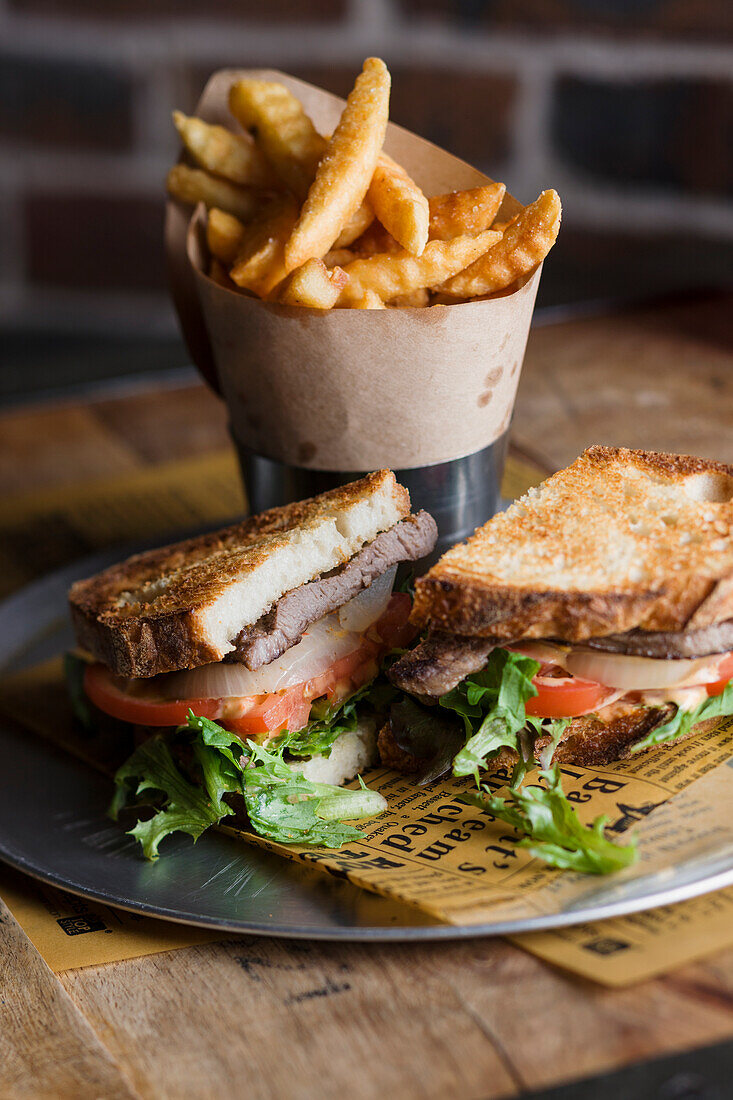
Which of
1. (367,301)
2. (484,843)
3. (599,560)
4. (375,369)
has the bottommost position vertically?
(484,843)

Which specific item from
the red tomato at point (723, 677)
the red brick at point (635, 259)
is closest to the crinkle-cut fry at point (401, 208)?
the red tomato at point (723, 677)

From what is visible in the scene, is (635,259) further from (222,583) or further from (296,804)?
Result: (296,804)

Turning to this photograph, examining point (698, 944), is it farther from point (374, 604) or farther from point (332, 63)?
point (332, 63)

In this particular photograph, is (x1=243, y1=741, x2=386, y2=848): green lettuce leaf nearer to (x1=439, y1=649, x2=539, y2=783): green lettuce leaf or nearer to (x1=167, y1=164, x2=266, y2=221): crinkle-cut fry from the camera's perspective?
(x1=439, y1=649, x2=539, y2=783): green lettuce leaf

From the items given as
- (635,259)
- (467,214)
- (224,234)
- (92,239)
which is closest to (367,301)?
(467,214)

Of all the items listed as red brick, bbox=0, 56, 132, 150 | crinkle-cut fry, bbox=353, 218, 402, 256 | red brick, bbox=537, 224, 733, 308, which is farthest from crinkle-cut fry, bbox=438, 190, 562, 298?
red brick, bbox=0, 56, 132, 150

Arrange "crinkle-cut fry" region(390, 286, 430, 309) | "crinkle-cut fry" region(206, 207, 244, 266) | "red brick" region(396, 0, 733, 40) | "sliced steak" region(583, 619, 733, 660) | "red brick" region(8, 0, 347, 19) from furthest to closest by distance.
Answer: "red brick" region(8, 0, 347, 19) < "red brick" region(396, 0, 733, 40) < "crinkle-cut fry" region(206, 207, 244, 266) < "crinkle-cut fry" region(390, 286, 430, 309) < "sliced steak" region(583, 619, 733, 660)
